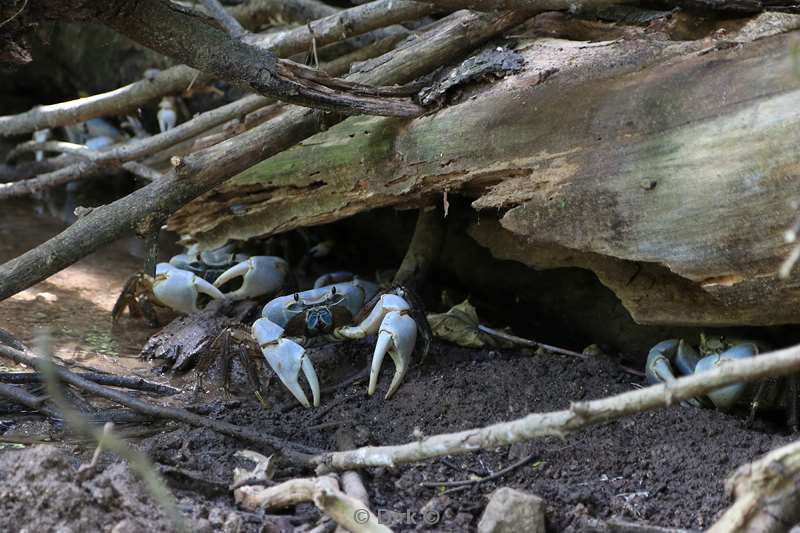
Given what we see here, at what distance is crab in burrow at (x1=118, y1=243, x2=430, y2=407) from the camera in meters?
4.05

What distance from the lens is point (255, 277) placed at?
5.22 m

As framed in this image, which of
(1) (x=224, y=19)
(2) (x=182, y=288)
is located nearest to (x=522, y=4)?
(1) (x=224, y=19)

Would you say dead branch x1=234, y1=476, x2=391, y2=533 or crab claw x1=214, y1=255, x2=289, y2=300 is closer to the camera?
dead branch x1=234, y1=476, x2=391, y2=533

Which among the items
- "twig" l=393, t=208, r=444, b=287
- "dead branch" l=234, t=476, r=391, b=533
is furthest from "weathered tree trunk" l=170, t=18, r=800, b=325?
"dead branch" l=234, t=476, r=391, b=533

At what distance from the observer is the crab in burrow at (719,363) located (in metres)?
3.66

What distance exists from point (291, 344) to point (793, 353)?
8.58 feet

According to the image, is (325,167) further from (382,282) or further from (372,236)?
(372,236)

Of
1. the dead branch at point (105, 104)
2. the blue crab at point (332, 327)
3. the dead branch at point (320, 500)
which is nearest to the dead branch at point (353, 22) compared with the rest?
the dead branch at point (105, 104)

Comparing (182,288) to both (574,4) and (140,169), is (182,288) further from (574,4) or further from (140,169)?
(574,4)

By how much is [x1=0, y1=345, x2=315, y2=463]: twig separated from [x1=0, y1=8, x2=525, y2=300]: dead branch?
0.29 m

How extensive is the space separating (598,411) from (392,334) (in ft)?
6.62

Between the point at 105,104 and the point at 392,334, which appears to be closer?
the point at 392,334

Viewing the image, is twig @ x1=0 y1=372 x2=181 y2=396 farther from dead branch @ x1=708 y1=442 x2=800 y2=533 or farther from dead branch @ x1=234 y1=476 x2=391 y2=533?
dead branch @ x1=708 y1=442 x2=800 y2=533

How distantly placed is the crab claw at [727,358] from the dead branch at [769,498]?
1666 millimetres
